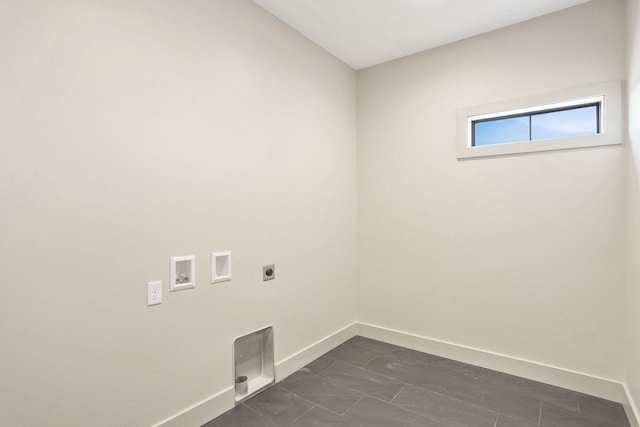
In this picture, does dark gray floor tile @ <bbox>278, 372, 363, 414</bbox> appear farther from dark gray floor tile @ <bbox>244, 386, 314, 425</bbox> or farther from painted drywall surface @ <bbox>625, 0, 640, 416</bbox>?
painted drywall surface @ <bbox>625, 0, 640, 416</bbox>

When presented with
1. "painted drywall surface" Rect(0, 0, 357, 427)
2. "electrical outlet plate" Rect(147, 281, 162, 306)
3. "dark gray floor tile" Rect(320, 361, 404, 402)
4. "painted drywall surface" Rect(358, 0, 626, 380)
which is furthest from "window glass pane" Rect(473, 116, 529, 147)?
"electrical outlet plate" Rect(147, 281, 162, 306)

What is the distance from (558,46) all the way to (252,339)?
3079 millimetres

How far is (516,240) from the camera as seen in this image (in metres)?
2.48

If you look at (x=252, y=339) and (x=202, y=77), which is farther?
(x=252, y=339)

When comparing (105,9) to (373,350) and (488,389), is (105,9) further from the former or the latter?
(488,389)

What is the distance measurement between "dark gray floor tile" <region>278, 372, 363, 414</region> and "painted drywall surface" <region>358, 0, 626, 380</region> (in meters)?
0.99

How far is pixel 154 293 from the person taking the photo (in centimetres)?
169

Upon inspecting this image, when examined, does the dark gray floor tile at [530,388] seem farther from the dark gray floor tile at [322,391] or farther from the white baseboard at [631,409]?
the dark gray floor tile at [322,391]

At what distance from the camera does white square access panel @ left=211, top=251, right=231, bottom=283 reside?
6.50 ft

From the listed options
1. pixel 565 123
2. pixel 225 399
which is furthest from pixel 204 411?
pixel 565 123

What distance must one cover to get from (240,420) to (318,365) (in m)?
0.85

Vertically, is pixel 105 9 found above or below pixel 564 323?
above

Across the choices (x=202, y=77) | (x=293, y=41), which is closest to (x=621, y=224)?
(x=293, y=41)

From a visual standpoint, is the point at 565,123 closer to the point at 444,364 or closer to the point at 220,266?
the point at 444,364
